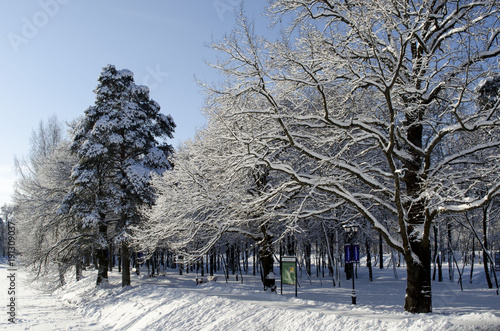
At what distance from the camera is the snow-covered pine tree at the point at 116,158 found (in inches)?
837

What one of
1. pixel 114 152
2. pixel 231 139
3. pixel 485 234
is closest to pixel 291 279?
pixel 231 139

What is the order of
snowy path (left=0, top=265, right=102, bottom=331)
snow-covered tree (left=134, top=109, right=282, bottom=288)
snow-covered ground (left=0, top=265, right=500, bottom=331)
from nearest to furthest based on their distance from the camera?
1. snow-covered ground (left=0, top=265, right=500, bottom=331)
2. snow-covered tree (left=134, top=109, right=282, bottom=288)
3. snowy path (left=0, top=265, right=102, bottom=331)

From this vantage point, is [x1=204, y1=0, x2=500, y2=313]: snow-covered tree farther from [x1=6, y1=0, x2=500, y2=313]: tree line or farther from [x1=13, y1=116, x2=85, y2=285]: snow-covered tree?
[x1=13, y1=116, x2=85, y2=285]: snow-covered tree

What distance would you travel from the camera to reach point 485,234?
2388 centimetres

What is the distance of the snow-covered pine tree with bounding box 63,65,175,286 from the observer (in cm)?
2127

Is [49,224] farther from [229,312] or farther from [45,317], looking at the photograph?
[229,312]

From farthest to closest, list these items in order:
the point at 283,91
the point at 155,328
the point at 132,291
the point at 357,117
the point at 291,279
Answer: the point at 132,291 → the point at 291,279 → the point at 155,328 → the point at 283,91 → the point at 357,117

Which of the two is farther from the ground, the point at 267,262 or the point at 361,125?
the point at 361,125

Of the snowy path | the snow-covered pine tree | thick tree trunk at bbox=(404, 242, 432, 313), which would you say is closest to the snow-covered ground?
the snowy path

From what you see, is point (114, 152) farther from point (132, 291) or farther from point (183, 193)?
point (183, 193)

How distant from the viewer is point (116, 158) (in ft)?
75.9

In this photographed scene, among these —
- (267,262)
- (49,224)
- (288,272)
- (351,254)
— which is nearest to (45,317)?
A: (49,224)

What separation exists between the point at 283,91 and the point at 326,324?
21.6 ft

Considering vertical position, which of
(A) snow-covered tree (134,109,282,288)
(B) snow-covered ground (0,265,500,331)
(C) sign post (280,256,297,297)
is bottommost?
(B) snow-covered ground (0,265,500,331)
